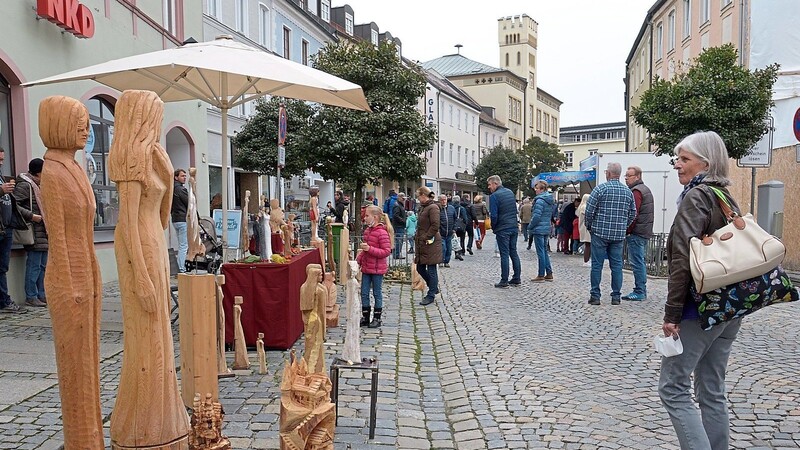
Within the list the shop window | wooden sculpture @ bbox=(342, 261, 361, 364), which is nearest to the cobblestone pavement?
wooden sculpture @ bbox=(342, 261, 361, 364)

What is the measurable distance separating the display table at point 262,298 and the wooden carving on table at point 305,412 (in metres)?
2.51

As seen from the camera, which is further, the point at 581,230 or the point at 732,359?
the point at 581,230

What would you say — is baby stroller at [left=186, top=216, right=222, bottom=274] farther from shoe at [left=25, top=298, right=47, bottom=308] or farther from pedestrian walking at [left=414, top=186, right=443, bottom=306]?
pedestrian walking at [left=414, top=186, right=443, bottom=306]

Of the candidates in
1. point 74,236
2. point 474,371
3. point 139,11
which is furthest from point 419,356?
point 139,11

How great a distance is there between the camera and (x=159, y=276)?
3.04 metres

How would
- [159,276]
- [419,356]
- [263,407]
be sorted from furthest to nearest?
[419,356] < [263,407] < [159,276]

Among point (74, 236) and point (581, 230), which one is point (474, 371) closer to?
point (74, 236)

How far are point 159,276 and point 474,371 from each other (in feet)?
11.0

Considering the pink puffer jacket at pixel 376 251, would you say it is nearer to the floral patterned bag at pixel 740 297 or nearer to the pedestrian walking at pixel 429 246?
the pedestrian walking at pixel 429 246

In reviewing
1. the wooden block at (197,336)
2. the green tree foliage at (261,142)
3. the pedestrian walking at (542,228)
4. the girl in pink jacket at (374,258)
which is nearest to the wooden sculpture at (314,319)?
the wooden block at (197,336)

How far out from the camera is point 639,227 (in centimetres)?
906

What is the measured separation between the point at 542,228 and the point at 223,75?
7.49m

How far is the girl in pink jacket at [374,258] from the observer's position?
7145 mm

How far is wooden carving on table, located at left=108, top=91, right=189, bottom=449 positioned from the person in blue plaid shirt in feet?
22.8
